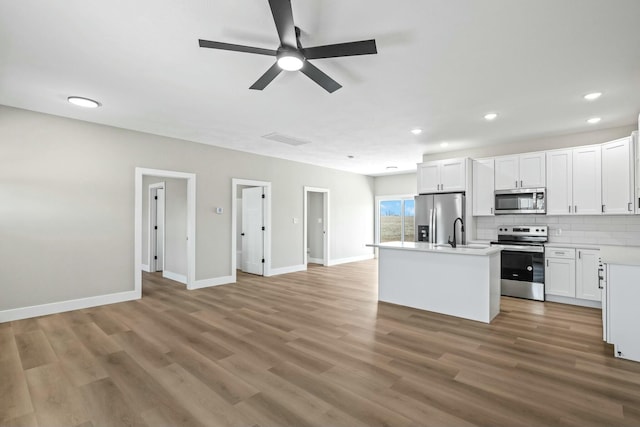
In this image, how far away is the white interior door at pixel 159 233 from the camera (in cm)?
741

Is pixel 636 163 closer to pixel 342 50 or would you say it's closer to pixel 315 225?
pixel 342 50

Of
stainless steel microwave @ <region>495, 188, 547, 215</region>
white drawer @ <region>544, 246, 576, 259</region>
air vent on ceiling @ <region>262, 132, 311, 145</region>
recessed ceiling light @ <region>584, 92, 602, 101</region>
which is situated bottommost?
white drawer @ <region>544, 246, 576, 259</region>

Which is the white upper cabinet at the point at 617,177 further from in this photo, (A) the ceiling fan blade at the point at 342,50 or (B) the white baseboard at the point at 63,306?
(B) the white baseboard at the point at 63,306

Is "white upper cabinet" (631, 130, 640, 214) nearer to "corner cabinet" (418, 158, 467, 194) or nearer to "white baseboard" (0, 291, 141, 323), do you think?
"corner cabinet" (418, 158, 467, 194)

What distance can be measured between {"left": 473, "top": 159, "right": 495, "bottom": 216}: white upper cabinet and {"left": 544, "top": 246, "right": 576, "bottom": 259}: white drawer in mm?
1051

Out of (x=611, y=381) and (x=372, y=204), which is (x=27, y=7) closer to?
(x=611, y=381)

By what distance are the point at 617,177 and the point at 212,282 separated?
6816 mm

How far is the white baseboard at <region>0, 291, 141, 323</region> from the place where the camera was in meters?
4.03

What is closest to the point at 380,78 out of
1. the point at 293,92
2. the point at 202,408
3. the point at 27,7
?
the point at 293,92

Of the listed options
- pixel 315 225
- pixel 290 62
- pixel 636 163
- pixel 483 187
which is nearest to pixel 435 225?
pixel 483 187

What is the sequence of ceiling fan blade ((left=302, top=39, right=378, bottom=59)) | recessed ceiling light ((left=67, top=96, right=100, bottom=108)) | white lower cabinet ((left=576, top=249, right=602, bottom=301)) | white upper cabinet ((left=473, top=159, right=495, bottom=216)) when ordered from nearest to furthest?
1. ceiling fan blade ((left=302, top=39, right=378, bottom=59))
2. recessed ceiling light ((left=67, top=96, right=100, bottom=108))
3. white lower cabinet ((left=576, top=249, right=602, bottom=301))
4. white upper cabinet ((left=473, top=159, right=495, bottom=216))

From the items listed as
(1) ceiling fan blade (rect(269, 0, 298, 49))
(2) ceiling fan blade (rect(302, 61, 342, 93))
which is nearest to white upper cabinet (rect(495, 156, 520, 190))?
(2) ceiling fan blade (rect(302, 61, 342, 93))

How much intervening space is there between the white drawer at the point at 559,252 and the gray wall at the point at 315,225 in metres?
5.28

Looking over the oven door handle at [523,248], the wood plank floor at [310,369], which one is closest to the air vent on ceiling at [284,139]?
the wood plank floor at [310,369]
